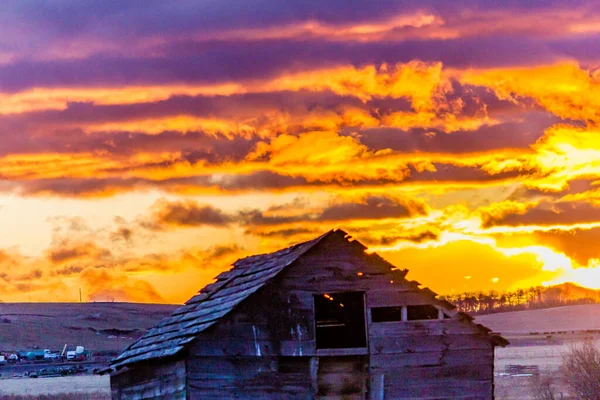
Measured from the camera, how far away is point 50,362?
78.9 metres

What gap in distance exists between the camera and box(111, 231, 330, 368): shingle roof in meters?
24.4

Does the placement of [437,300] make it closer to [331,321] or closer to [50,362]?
[331,321]

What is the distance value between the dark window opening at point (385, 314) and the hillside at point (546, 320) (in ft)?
322

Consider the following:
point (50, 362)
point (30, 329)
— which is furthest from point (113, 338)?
point (50, 362)

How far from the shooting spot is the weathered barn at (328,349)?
24.0 m

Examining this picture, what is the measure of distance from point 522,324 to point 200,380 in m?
111

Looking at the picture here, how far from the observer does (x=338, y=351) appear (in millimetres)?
24156

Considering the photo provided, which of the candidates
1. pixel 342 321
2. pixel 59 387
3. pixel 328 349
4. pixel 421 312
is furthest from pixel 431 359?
pixel 59 387

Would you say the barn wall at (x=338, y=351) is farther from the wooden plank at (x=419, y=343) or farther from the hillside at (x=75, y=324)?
the hillside at (x=75, y=324)

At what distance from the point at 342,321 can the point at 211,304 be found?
11.8 feet

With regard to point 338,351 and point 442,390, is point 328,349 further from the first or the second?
point 442,390

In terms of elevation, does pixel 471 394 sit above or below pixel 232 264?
below

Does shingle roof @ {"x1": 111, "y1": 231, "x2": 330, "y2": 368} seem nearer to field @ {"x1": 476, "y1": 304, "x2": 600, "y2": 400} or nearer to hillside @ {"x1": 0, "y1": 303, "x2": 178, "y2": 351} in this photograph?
field @ {"x1": 476, "y1": 304, "x2": 600, "y2": 400}

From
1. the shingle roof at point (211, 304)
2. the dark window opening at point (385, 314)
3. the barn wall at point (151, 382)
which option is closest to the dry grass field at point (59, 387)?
the shingle roof at point (211, 304)
